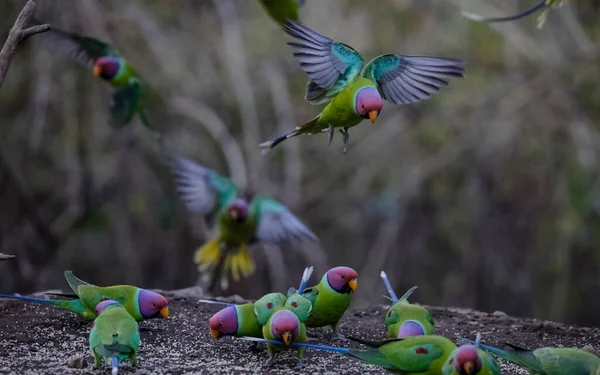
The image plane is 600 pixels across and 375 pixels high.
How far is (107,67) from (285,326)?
304 centimetres

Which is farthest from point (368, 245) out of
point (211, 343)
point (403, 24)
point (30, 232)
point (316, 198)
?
point (211, 343)

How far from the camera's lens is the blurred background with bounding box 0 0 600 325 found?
729cm

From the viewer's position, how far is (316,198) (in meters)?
8.08

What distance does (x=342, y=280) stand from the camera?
11.5ft

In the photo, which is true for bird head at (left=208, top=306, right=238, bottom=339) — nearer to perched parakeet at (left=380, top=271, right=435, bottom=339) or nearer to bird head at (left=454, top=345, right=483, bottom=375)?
perched parakeet at (left=380, top=271, right=435, bottom=339)

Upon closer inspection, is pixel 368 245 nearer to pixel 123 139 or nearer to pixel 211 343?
pixel 123 139

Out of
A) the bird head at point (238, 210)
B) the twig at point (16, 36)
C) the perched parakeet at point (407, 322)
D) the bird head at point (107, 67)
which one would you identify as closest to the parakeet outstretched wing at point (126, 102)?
the bird head at point (107, 67)

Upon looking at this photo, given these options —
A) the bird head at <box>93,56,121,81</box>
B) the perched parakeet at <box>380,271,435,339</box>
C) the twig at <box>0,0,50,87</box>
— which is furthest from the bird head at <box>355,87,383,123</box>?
the bird head at <box>93,56,121,81</box>

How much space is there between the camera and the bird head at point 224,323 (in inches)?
128

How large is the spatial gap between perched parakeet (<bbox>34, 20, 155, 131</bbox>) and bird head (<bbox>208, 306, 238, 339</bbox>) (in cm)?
274

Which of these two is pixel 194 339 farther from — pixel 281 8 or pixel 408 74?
pixel 281 8

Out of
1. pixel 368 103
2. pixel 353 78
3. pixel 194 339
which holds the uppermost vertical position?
pixel 353 78

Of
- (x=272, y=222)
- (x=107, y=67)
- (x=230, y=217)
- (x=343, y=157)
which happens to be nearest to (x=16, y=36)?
(x=107, y=67)

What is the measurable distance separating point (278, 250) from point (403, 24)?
2.43 m
